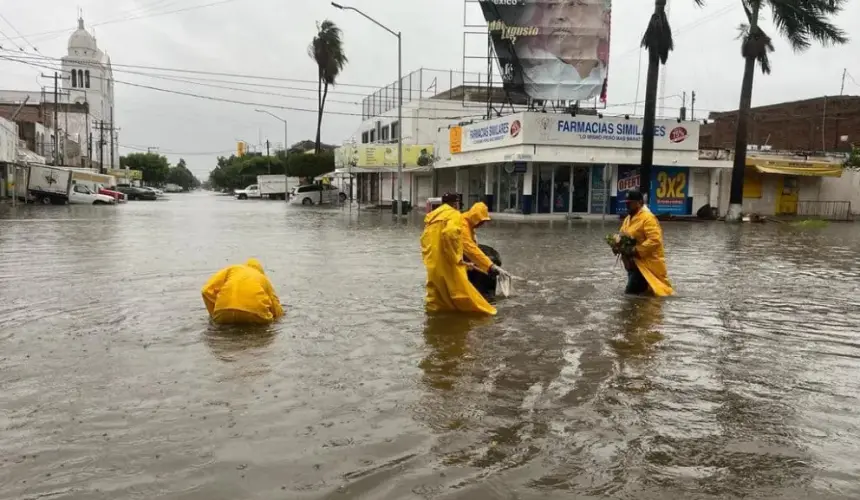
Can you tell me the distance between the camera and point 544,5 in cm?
3356

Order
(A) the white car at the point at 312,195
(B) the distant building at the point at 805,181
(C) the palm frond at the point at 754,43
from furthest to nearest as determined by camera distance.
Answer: (A) the white car at the point at 312,195 < (B) the distant building at the point at 805,181 < (C) the palm frond at the point at 754,43

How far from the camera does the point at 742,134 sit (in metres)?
30.1

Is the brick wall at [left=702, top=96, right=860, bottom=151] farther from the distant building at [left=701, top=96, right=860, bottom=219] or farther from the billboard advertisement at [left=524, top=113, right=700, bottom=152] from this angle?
the billboard advertisement at [left=524, top=113, right=700, bottom=152]

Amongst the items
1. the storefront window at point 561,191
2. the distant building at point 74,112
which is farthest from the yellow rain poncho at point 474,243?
the distant building at point 74,112

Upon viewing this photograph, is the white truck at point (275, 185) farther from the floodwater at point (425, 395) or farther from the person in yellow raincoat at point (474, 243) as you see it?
the person in yellow raincoat at point (474, 243)

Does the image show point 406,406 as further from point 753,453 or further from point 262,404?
point 753,453

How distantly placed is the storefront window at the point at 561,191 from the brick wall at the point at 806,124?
932 inches

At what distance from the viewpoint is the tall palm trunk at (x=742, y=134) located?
30.0 m

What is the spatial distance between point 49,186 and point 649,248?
133ft

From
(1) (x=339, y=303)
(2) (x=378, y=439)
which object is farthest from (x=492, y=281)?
(2) (x=378, y=439)

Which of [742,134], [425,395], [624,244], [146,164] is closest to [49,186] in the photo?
[742,134]

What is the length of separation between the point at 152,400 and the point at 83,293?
5.09 m

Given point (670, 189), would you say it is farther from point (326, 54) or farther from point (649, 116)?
point (326, 54)

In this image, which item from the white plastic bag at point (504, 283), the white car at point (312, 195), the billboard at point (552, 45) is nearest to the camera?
the white plastic bag at point (504, 283)
